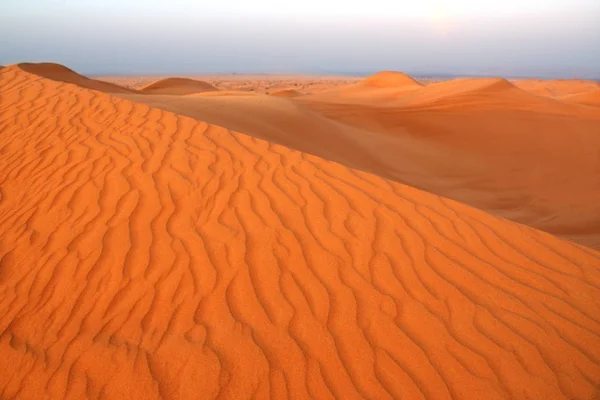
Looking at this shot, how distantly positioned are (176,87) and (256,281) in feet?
67.6

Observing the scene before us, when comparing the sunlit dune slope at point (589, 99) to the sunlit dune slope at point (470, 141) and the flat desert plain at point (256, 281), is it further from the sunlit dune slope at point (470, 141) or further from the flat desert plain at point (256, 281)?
the flat desert plain at point (256, 281)

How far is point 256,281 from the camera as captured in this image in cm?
285

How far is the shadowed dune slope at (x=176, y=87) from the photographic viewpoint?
20.3 metres

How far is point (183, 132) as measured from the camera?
16.5ft

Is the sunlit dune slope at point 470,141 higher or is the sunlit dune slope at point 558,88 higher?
the sunlit dune slope at point 470,141

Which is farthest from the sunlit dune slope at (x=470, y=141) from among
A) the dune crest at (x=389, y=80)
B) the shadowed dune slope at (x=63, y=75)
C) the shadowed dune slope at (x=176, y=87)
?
the shadowed dune slope at (x=176, y=87)

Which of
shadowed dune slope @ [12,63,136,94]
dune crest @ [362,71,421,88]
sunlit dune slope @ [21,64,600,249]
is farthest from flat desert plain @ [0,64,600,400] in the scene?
dune crest @ [362,71,421,88]

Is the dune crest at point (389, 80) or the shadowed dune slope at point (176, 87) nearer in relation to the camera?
the shadowed dune slope at point (176, 87)

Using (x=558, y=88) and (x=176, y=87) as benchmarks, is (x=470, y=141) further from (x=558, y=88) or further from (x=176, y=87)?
(x=558, y=88)

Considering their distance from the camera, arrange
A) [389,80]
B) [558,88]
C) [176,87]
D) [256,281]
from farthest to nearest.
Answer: [558,88], [389,80], [176,87], [256,281]

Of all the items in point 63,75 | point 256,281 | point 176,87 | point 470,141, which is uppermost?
point 63,75

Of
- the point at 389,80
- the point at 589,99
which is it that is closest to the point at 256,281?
the point at 589,99

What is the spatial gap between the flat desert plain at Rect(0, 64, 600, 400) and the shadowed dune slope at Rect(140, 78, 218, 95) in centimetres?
1577

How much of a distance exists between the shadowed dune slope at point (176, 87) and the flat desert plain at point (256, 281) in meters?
15.8
